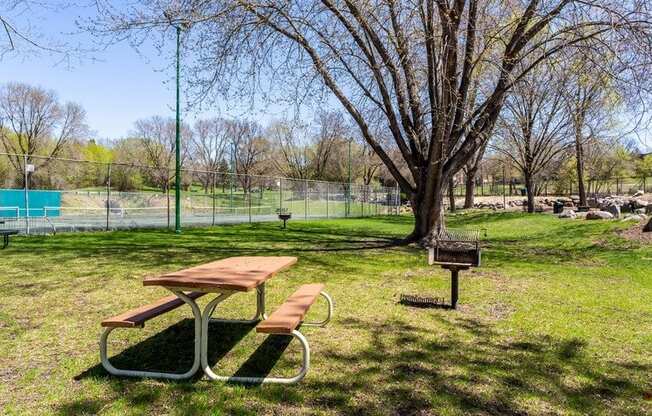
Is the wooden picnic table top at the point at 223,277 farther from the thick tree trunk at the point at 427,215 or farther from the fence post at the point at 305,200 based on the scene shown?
the fence post at the point at 305,200

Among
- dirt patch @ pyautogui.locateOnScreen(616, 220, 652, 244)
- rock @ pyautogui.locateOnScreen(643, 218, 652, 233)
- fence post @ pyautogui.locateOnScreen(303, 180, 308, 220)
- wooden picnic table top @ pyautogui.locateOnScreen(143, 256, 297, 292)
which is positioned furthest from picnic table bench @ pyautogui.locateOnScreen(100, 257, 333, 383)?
fence post @ pyautogui.locateOnScreen(303, 180, 308, 220)

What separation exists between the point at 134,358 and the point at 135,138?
69.0m

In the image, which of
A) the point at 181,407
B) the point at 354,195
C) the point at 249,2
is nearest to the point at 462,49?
the point at 249,2

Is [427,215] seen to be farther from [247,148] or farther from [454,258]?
[247,148]

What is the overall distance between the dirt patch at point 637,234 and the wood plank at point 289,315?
12.4 meters

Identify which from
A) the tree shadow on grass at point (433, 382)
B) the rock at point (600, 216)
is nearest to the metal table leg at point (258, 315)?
the tree shadow on grass at point (433, 382)

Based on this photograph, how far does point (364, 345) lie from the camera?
15.7 ft

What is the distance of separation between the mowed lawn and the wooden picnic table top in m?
0.83

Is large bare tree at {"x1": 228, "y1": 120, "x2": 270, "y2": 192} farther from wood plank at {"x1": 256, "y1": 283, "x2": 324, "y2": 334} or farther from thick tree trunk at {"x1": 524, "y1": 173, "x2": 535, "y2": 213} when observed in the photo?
wood plank at {"x1": 256, "y1": 283, "x2": 324, "y2": 334}

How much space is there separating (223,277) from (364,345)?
178 cm

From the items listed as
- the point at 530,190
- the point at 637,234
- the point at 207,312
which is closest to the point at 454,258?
the point at 207,312

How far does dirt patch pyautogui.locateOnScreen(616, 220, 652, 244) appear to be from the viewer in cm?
1350

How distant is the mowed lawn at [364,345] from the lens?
137 inches

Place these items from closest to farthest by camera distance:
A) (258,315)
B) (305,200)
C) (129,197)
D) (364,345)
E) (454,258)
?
(364,345)
(258,315)
(454,258)
(129,197)
(305,200)
